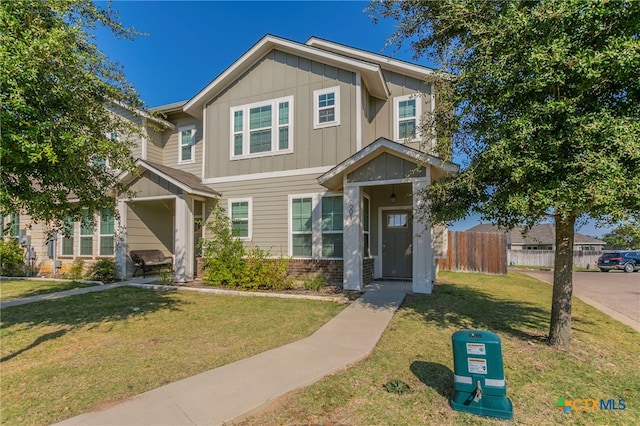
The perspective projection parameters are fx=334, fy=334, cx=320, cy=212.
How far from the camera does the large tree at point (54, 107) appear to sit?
370 centimetres

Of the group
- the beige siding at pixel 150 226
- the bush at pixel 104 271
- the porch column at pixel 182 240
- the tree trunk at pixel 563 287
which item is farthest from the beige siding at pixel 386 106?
the bush at pixel 104 271

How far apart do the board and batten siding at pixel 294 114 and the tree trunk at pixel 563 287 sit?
6432 millimetres

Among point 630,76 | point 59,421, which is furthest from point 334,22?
point 59,421

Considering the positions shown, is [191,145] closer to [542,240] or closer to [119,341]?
[119,341]

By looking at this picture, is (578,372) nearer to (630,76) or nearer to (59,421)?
(630,76)

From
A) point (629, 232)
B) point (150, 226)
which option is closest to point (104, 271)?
point (150, 226)

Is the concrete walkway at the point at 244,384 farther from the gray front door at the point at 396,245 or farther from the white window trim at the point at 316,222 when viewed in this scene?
the gray front door at the point at 396,245

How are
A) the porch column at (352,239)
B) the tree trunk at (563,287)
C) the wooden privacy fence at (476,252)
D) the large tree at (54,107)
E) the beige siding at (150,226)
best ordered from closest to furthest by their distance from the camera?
1. the large tree at (54,107)
2. the tree trunk at (563,287)
3. the porch column at (352,239)
4. the beige siding at (150,226)
5. the wooden privacy fence at (476,252)

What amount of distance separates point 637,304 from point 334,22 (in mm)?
13004

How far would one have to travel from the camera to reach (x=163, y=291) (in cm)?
1002

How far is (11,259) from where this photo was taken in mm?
13633

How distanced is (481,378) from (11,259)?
57.6ft

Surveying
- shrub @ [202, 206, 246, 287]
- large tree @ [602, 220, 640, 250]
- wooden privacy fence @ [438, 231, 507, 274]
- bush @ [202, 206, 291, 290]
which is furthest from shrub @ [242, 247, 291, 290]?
wooden privacy fence @ [438, 231, 507, 274]

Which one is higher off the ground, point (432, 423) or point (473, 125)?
point (473, 125)
